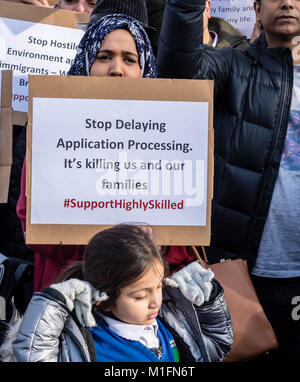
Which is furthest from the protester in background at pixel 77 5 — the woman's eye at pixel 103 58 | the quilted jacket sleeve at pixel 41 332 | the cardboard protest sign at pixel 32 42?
the quilted jacket sleeve at pixel 41 332

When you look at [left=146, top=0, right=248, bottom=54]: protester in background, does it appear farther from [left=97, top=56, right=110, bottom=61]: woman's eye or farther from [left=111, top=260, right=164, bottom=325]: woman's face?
[left=111, top=260, right=164, bottom=325]: woman's face

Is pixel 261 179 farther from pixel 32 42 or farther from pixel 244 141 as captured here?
pixel 32 42

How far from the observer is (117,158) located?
2285 millimetres

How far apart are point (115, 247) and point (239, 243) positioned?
986 mm

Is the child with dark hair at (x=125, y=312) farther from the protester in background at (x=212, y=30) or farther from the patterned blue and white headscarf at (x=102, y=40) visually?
the protester in background at (x=212, y=30)

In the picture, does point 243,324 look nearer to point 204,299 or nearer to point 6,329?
point 204,299

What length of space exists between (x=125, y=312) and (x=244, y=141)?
1.16 metres

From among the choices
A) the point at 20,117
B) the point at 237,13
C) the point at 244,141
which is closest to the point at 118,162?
the point at 244,141

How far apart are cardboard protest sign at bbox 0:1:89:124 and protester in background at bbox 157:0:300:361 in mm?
832

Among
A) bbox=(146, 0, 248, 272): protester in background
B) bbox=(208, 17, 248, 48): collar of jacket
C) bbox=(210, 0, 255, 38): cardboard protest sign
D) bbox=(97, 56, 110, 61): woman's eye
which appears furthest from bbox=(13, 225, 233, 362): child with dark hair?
bbox=(210, 0, 255, 38): cardboard protest sign

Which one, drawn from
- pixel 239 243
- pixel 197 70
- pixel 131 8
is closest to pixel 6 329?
pixel 239 243

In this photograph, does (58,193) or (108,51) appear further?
(108,51)
